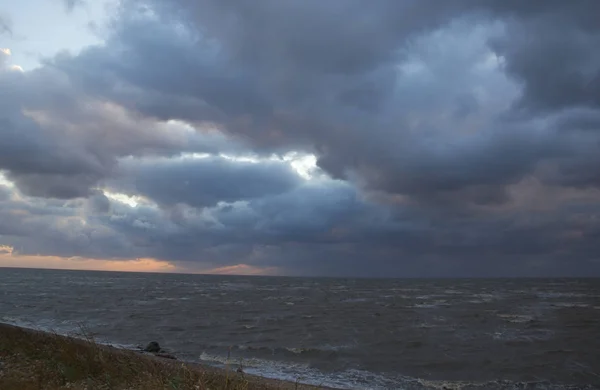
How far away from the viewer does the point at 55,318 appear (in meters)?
39.8

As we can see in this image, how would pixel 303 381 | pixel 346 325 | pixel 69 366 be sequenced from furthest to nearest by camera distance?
pixel 346 325, pixel 303 381, pixel 69 366

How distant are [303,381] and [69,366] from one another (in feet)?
37.1

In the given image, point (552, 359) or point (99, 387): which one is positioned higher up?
point (99, 387)

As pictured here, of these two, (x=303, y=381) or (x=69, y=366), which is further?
(x=303, y=381)

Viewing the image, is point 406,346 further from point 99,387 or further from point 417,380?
point 99,387

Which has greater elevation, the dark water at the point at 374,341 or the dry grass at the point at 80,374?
the dry grass at the point at 80,374

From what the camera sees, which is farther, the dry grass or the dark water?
the dark water

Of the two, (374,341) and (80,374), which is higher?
(80,374)

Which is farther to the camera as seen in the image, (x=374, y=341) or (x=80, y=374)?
(x=374, y=341)

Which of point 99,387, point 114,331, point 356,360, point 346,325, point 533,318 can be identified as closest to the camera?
A: point 99,387

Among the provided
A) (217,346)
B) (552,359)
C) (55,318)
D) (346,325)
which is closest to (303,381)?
(217,346)

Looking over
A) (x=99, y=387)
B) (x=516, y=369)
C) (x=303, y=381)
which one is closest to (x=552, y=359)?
(x=516, y=369)

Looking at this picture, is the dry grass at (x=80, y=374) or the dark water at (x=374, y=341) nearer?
the dry grass at (x=80, y=374)

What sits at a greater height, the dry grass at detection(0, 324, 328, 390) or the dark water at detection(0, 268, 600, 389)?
the dry grass at detection(0, 324, 328, 390)
